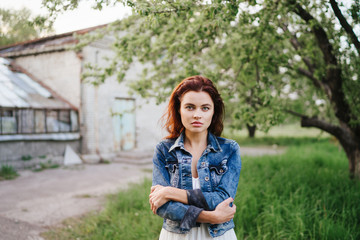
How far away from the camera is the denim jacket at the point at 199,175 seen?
162 centimetres

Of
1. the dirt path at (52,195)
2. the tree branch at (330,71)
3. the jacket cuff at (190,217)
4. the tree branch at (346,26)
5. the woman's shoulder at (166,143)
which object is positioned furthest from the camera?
the dirt path at (52,195)

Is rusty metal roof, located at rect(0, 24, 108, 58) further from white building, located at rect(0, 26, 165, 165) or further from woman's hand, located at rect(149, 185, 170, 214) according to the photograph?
woman's hand, located at rect(149, 185, 170, 214)

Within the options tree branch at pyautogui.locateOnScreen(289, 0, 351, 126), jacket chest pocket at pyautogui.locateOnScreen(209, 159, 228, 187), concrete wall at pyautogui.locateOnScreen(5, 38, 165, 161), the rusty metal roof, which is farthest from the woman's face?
the rusty metal roof

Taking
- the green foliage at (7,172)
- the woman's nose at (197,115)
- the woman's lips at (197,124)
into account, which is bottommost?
the green foliage at (7,172)

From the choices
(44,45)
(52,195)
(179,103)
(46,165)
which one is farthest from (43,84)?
(179,103)

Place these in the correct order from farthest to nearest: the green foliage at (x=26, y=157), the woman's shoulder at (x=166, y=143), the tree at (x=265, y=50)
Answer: the green foliage at (x=26, y=157)
the tree at (x=265, y=50)
the woman's shoulder at (x=166, y=143)

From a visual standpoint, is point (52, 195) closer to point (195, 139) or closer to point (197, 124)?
point (195, 139)

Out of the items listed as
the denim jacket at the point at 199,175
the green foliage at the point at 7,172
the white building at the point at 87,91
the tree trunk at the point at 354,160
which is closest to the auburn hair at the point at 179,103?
the denim jacket at the point at 199,175

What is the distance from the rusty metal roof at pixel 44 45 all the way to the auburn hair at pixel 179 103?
9.05 metres

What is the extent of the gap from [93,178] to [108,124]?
344 centimetres

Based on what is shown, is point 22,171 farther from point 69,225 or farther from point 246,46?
point 246,46

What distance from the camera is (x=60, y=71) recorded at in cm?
1074

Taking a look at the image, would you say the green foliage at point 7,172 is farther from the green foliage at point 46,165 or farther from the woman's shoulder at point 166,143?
the woman's shoulder at point 166,143

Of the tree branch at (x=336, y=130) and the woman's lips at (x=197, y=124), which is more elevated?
the woman's lips at (x=197, y=124)
